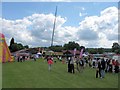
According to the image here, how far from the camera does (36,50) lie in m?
145

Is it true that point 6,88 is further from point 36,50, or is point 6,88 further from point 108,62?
point 36,50

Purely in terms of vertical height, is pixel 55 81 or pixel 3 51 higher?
pixel 3 51

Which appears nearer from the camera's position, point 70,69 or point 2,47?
point 70,69

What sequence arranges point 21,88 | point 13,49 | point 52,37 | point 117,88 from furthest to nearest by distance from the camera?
point 13,49 < point 52,37 < point 117,88 < point 21,88

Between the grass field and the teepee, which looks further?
the teepee

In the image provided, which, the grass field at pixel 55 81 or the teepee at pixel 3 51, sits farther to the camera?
the teepee at pixel 3 51

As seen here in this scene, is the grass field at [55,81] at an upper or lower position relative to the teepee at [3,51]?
lower

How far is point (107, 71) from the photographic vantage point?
114 ft

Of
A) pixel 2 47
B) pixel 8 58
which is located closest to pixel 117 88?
pixel 2 47

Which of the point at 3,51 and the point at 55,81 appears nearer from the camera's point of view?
the point at 55,81

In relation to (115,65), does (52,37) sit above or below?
above

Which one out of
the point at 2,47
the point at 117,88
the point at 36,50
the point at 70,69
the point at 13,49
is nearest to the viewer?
the point at 117,88

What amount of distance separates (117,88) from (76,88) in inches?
116

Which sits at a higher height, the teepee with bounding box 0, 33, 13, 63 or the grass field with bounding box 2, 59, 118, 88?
the teepee with bounding box 0, 33, 13, 63
